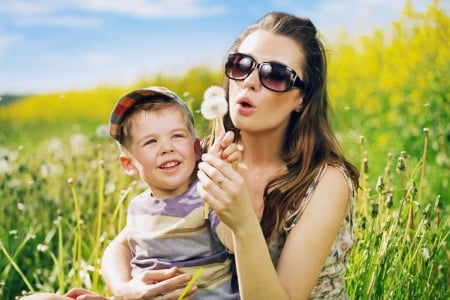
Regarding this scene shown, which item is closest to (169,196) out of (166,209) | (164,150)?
(166,209)

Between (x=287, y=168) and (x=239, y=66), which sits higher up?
(x=239, y=66)

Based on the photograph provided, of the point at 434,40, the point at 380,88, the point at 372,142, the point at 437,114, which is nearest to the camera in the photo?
the point at 437,114

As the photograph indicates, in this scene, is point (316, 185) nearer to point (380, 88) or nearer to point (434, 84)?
point (434, 84)

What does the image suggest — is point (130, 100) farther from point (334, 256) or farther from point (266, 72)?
point (334, 256)

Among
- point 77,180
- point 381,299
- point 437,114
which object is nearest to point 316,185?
point 381,299

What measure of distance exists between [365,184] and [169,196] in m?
1.18

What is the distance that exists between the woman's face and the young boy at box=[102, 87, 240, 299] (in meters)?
0.21

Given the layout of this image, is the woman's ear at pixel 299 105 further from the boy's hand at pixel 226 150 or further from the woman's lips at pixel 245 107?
the boy's hand at pixel 226 150

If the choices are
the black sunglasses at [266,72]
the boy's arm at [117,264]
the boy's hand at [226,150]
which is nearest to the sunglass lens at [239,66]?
the black sunglasses at [266,72]

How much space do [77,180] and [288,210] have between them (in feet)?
8.59

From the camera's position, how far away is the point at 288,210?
104 inches

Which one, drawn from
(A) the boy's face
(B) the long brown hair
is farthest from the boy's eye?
(B) the long brown hair

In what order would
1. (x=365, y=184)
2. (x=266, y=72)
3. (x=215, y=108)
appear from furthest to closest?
(x=365, y=184) < (x=266, y=72) < (x=215, y=108)

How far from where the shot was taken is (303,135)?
2.75m
